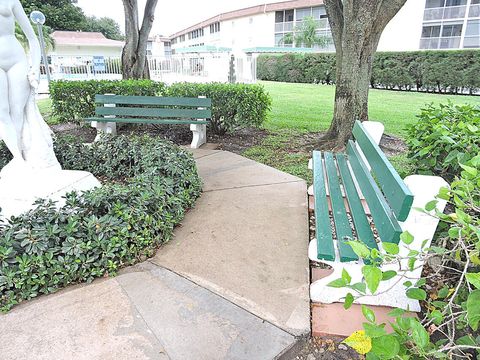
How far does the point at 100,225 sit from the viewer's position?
2629 mm

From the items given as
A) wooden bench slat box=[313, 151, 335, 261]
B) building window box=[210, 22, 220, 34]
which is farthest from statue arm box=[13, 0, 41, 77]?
building window box=[210, 22, 220, 34]

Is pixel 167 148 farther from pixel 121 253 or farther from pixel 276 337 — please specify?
pixel 276 337

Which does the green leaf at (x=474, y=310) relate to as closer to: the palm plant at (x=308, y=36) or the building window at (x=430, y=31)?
the building window at (x=430, y=31)

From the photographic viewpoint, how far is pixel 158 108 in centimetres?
641

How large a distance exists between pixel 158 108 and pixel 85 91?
187 cm

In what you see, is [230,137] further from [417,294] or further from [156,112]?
[417,294]

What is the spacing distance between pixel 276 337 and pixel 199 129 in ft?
15.2

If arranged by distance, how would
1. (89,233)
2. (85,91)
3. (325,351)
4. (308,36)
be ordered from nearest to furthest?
1. (325,351)
2. (89,233)
3. (85,91)
4. (308,36)

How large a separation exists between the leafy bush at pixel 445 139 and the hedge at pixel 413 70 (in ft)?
51.0

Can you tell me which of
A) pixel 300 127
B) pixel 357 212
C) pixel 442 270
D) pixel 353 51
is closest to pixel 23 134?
pixel 357 212

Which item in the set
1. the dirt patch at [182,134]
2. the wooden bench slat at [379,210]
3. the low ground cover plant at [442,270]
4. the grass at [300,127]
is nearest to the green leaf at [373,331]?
the low ground cover plant at [442,270]

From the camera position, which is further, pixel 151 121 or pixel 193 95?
pixel 193 95

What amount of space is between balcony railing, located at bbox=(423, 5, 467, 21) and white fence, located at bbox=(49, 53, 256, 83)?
17530 millimetres

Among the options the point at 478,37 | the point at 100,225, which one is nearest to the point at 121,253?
the point at 100,225
